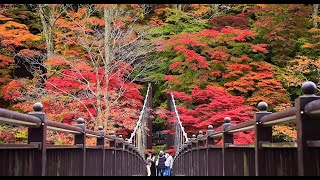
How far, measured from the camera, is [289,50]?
54.3 ft

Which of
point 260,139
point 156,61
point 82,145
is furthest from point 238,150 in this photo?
point 156,61

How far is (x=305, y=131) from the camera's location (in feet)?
5.84

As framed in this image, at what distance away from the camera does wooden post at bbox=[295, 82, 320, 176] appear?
1746 mm

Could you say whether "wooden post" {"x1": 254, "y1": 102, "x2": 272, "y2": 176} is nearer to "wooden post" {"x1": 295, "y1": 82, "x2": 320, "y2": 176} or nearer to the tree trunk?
"wooden post" {"x1": 295, "y1": 82, "x2": 320, "y2": 176}

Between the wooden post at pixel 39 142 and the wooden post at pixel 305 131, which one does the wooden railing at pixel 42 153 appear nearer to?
the wooden post at pixel 39 142

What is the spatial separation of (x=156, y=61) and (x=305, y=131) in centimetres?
1465

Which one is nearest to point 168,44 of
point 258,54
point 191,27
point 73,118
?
point 191,27

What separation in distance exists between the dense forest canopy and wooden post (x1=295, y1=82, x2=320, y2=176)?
8876mm

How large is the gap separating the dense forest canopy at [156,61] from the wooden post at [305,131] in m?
8.88

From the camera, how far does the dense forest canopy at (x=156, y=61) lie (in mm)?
12016

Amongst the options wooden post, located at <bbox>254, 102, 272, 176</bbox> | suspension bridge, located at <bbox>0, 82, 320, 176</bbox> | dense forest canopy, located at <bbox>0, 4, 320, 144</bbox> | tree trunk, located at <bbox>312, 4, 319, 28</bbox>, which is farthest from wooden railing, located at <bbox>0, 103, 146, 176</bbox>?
tree trunk, located at <bbox>312, 4, 319, 28</bbox>

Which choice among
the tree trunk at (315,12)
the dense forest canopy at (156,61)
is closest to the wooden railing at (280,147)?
the dense forest canopy at (156,61)

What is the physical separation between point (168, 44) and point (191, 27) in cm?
235
